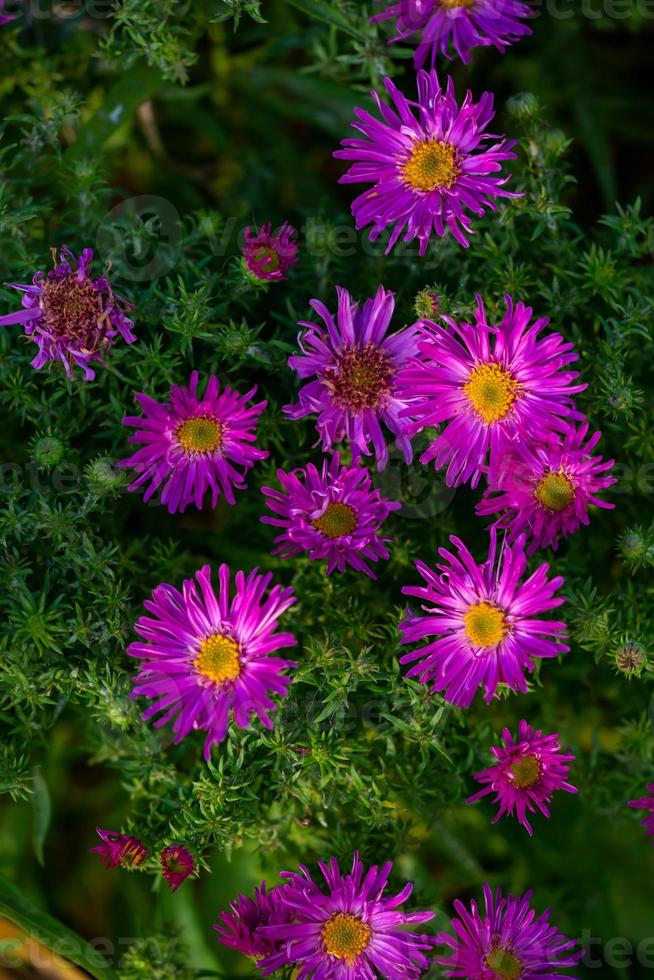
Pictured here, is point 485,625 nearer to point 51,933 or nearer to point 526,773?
point 526,773

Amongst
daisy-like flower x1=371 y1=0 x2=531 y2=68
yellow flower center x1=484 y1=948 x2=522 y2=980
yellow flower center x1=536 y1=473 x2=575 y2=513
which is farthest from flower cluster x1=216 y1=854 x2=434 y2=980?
daisy-like flower x1=371 y1=0 x2=531 y2=68

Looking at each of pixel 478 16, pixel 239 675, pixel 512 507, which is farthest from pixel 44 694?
pixel 478 16

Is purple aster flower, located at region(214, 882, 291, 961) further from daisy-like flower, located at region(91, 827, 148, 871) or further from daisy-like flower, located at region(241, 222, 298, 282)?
daisy-like flower, located at region(241, 222, 298, 282)

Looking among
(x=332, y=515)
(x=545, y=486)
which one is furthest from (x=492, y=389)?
(x=332, y=515)

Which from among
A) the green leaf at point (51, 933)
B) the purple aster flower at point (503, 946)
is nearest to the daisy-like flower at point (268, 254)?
the purple aster flower at point (503, 946)

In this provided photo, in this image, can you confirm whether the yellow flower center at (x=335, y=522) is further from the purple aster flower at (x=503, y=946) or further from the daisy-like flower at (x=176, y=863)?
the purple aster flower at (x=503, y=946)
